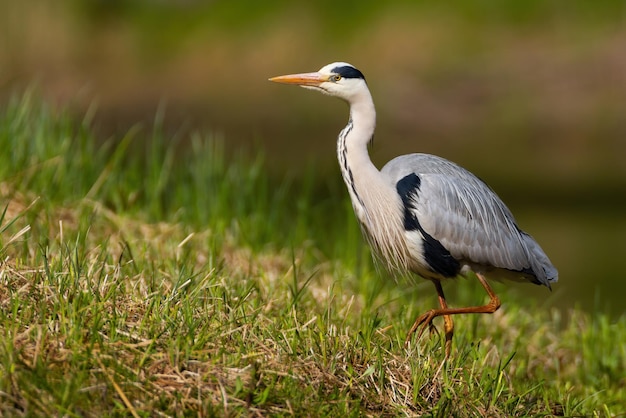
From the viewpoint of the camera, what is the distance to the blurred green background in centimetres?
1842

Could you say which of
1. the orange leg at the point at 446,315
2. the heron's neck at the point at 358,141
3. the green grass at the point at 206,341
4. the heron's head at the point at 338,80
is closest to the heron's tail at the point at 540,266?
the orange leg at the point at 446,315

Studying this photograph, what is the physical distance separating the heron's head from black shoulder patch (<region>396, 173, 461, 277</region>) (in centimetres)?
49

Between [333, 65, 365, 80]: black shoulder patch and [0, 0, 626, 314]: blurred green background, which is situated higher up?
[333, 65, 365, 80]: black shoulder patch

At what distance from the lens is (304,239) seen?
7.08 metres

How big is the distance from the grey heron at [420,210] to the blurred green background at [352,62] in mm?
11574

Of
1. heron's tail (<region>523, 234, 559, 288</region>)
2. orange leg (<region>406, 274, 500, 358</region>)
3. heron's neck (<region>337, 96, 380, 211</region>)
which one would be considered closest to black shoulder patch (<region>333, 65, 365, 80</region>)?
heron's neck (<region>337, 96, 380, 211</region>)

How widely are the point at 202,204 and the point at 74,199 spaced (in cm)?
89

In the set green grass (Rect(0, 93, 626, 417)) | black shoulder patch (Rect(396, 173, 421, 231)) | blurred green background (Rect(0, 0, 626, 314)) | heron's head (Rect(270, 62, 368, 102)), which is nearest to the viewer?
green grass (Rect(0, 93, 626, 417))

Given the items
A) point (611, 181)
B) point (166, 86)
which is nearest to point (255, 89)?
point (166, 86)

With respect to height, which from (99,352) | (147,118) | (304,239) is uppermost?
(99,352)

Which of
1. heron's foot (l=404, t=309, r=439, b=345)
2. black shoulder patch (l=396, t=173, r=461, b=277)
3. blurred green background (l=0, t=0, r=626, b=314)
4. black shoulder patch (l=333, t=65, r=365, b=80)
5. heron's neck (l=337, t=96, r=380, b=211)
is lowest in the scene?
blurred green background (l=0, t=0, r=626, b=314)

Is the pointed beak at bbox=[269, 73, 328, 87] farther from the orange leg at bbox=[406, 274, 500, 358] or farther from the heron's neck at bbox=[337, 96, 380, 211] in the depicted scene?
the orange leg at bbox=[406, 274, 500, 358]

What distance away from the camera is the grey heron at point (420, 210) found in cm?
491

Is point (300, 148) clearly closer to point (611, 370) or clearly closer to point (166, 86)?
point (166, 86)
